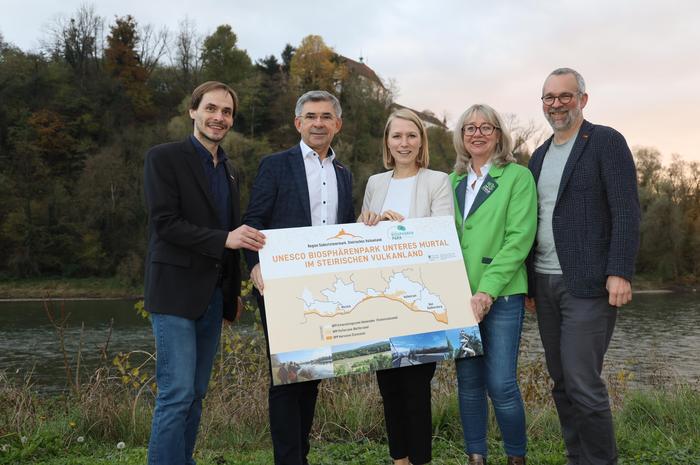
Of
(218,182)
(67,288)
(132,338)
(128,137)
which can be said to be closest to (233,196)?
(218,182)

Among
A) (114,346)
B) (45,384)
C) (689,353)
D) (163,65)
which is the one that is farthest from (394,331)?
(163,65)

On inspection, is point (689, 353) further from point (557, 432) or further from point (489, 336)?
point (489, 336)

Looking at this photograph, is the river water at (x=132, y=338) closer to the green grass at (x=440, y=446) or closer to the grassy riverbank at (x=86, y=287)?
the green grass at (x=440, y=446)

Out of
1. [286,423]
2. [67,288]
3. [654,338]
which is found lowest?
[654,338]

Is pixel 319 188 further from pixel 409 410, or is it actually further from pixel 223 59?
pixel 223 59

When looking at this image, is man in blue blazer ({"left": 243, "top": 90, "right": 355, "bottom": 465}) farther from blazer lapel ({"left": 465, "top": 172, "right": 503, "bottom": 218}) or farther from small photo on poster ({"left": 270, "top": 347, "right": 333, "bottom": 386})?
blazer lapel ({"left": 465, "top": 172, "right": 503, "bottom": 218})

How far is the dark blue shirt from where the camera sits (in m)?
3.88

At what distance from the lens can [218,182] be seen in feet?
13.0

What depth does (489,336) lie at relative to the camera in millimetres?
3855

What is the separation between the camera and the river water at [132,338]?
1432 cm

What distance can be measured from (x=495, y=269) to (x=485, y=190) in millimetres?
516

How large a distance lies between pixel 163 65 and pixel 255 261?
82.3 m

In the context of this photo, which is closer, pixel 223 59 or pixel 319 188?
pixel 319 188

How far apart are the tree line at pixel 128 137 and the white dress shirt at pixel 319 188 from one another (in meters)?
35.4
